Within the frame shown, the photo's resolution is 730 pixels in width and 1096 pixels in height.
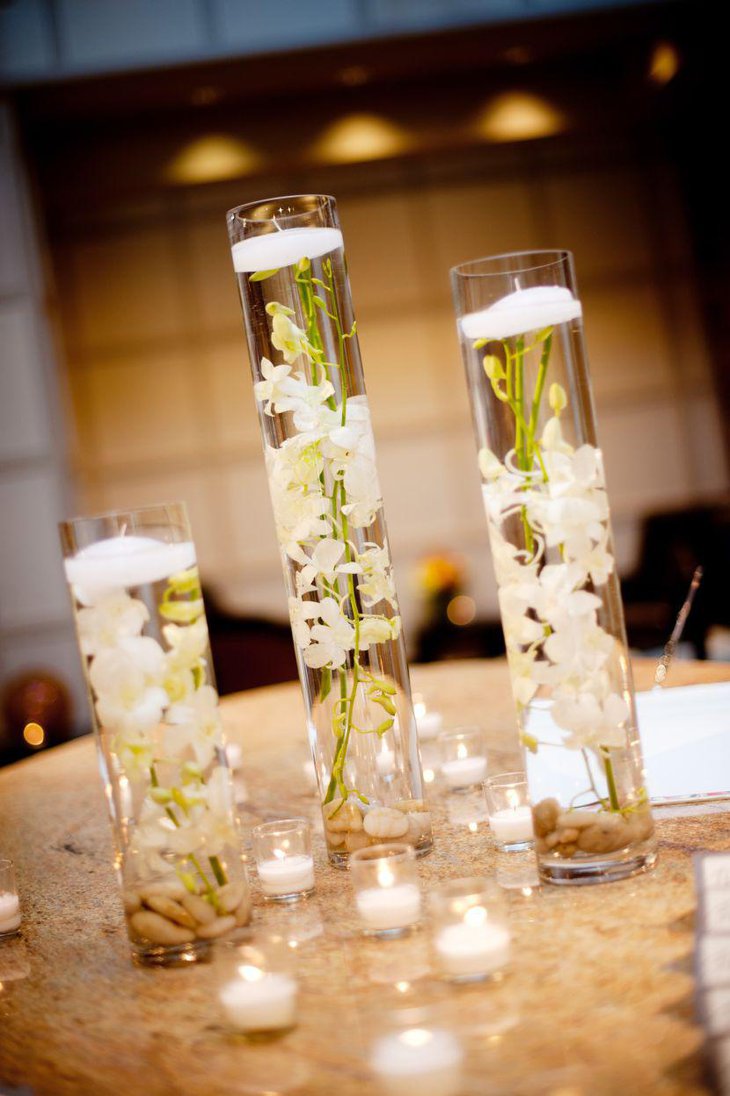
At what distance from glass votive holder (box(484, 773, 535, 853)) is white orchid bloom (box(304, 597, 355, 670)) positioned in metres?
0.22

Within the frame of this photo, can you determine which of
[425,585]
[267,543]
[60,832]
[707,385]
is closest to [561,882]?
[60,832]

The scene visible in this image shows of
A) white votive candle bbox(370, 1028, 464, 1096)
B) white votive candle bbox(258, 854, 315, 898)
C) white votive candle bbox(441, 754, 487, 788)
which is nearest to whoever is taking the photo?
white votive candle bbox(370, 1028, 464, 1096)

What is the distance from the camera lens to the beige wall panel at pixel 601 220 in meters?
5.64

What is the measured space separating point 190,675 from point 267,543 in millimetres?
4592

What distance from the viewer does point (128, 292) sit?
5512mm

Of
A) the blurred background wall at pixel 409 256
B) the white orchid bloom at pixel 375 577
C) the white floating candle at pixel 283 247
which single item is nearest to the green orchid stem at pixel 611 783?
the white orchid bloom at pixel 375 577

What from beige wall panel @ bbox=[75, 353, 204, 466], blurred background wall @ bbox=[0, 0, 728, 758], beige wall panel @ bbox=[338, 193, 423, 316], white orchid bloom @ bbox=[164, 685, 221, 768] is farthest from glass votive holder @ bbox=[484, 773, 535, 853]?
beige wall panel @ bbox=[338, 193, 423, 316]

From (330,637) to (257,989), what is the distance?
0.43 meters

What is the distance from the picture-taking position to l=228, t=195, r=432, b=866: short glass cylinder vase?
1.19 metres

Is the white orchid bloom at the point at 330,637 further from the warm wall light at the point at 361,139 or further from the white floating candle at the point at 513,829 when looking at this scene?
the warm wall light at the point at 361,139

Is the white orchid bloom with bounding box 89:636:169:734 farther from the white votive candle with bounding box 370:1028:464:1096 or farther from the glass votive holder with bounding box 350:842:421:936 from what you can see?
the white votive candle with bounding box 370:1028:464:1096

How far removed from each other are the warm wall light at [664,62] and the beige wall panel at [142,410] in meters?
2.51

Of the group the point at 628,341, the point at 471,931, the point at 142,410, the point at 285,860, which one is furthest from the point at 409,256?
the point at 471,931

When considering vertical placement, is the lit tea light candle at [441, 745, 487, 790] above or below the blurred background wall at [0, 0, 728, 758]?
below
